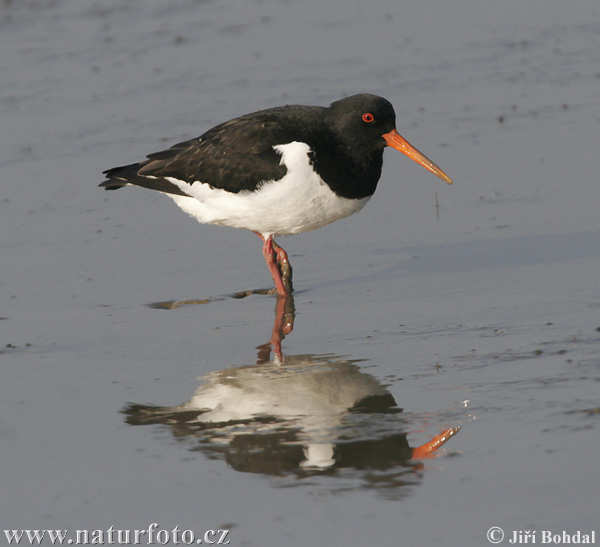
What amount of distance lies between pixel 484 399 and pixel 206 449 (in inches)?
52.0

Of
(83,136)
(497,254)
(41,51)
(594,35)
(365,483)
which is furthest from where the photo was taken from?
(41,51)

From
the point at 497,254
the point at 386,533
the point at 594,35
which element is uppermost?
the point at 594,35

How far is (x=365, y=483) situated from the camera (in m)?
4.30

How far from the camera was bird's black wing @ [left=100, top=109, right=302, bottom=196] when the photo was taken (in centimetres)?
685

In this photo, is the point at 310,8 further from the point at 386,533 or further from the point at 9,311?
the point at 386,533

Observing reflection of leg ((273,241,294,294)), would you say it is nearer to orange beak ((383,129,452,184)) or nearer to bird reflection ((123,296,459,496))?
orange beak ((383,129,452,184))

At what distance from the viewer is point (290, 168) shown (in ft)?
22.0

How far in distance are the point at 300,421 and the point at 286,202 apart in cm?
215

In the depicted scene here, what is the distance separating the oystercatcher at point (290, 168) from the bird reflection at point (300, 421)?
Answer: 48.5 inches

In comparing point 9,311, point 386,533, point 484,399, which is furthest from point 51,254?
point 386,533

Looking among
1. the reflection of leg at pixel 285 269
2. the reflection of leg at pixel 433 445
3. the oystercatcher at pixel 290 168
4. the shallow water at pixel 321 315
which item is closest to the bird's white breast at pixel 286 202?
the oystercatcher at pixel 290 168

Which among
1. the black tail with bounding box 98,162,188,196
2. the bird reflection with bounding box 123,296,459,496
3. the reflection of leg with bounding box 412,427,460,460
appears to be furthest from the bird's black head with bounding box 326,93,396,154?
the reflection of leg with bounding box 412,427,460,460

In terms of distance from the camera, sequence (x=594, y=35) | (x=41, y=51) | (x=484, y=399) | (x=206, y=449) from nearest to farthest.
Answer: (x=206, y=449), (x=484, y=399), (x=594, y=35), (x=41, y=51)

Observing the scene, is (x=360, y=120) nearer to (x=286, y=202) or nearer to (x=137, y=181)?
(x=286, y=202)
